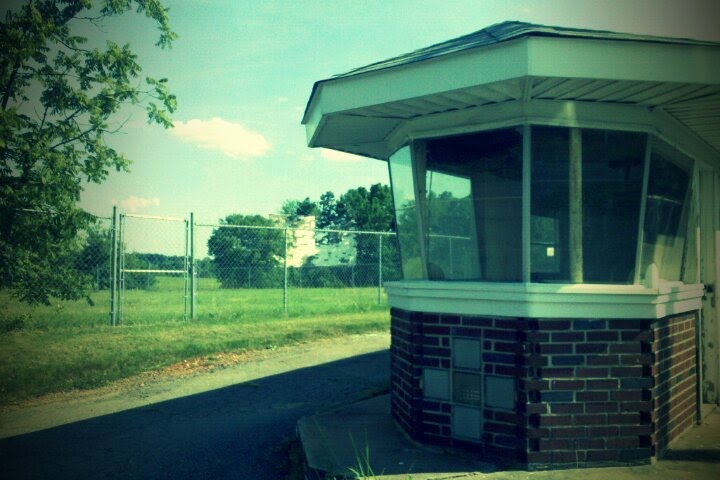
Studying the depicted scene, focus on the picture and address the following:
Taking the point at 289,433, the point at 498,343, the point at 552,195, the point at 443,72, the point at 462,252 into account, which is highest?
the point at 443,72

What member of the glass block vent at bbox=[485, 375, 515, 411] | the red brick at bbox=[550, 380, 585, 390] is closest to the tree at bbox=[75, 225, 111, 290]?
the glass block vent at bbox=[485, 375, 515, 411]

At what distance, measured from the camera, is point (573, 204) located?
4352 mm

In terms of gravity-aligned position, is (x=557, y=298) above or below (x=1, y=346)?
above

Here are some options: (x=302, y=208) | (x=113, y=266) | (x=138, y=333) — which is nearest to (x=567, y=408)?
(x=138, y=333)

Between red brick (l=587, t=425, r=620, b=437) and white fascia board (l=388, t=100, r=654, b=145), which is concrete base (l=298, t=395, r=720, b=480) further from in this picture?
white fascia board (l=388, t=100, r=654, b=145)

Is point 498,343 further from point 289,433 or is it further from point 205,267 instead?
point 205,267

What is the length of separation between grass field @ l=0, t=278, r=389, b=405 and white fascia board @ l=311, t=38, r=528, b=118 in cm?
592

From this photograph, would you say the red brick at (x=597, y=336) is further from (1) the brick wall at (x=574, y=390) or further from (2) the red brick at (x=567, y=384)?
(2) the red brick at (x=567, y=384)

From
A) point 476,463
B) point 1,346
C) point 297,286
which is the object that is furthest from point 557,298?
point 297,286

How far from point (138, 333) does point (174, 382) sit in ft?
10.1

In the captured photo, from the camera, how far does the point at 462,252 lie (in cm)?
470

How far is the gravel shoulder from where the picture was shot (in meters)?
6.54

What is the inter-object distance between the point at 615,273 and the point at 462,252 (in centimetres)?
120

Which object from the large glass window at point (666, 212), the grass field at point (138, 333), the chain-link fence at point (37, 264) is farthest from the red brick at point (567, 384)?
the chain-link fence at point (37, 264)
